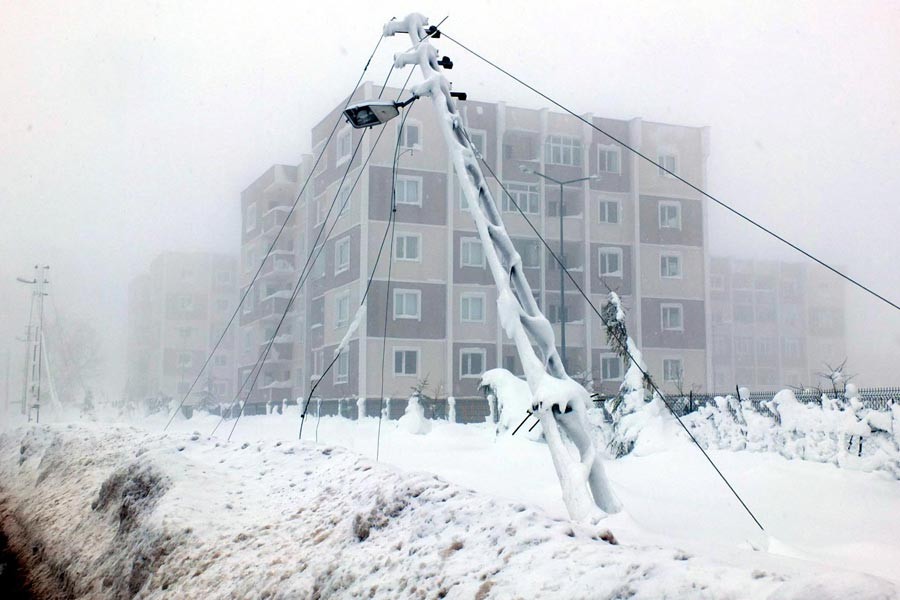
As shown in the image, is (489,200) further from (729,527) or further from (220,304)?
(220,304)

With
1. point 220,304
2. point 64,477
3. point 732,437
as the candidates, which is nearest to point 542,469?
point 732,437

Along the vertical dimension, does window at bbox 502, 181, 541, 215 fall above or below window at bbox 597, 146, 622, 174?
below

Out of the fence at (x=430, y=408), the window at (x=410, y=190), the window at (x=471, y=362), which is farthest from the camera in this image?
the window at (x=410, y=190)

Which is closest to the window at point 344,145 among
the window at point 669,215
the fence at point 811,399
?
the window at point 669,215

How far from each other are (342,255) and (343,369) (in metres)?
5.93

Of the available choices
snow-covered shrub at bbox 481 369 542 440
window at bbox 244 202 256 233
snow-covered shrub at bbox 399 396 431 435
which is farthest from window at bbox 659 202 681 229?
snow-covered shrub at bbox 481 369 542 440

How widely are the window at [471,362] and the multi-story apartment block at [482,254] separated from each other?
0.06 meters

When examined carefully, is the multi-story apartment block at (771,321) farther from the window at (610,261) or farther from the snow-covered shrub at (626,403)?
the snow-covered shrub at (626,403)

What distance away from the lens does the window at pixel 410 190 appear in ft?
146

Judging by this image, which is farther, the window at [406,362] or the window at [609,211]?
the window at [609,211]

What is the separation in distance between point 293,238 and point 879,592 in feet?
188

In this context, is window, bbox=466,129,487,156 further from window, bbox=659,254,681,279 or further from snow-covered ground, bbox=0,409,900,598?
snow-covered ground, bbox=0,409,900,598

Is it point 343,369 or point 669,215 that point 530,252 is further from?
point 343,369

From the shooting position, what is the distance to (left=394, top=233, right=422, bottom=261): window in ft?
145
